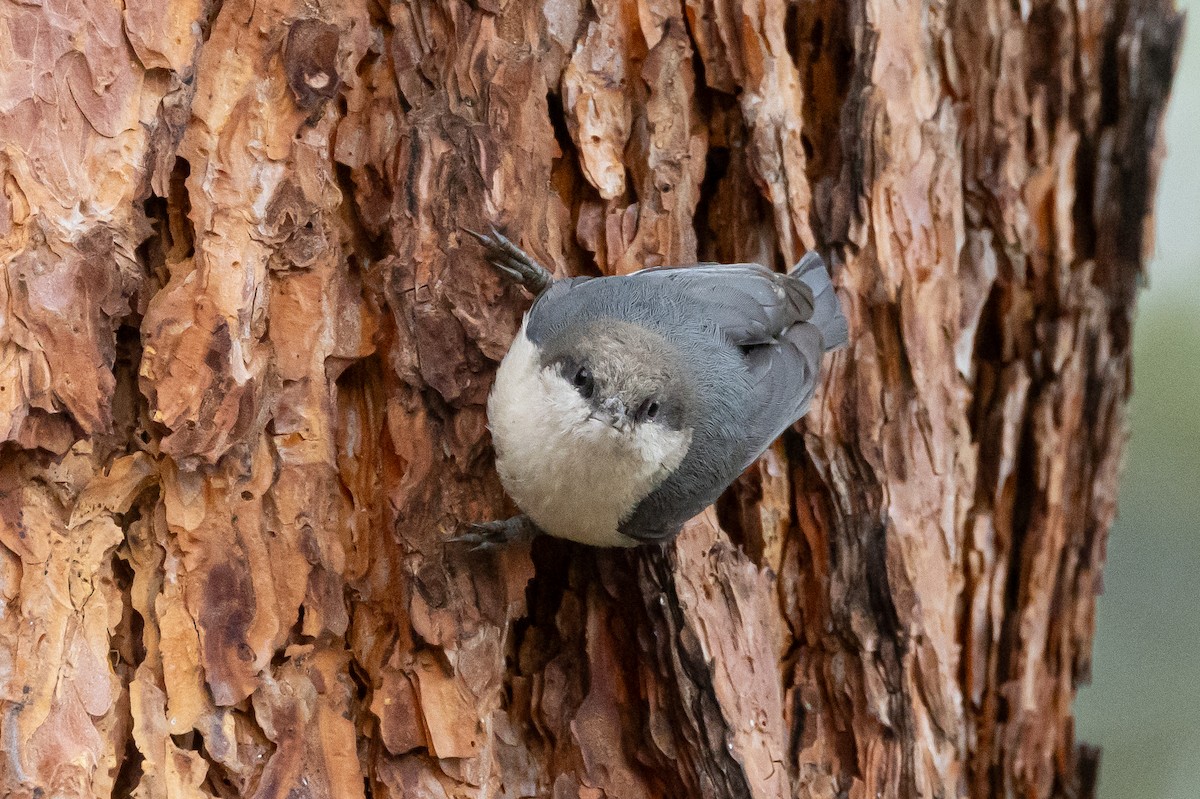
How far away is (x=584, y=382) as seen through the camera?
2068 millimetres

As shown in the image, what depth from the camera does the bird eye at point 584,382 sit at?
2.05 metres

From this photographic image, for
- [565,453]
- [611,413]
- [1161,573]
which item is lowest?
[565,453]

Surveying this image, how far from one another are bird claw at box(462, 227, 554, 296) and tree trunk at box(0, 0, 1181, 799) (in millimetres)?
42

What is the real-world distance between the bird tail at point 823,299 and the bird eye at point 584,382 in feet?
2.31

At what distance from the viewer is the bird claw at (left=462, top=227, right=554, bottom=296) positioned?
2.27 metres

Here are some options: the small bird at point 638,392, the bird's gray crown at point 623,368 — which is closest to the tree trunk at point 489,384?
the small bird at point 638,392

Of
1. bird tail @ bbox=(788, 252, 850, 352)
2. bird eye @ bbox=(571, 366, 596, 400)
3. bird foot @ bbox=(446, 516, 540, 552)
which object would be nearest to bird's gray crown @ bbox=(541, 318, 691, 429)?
bird eye @ bbox=(571, 366, 596, 400)

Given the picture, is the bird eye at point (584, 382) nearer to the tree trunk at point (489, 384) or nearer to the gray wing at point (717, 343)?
the gray wing at point (717, 343)

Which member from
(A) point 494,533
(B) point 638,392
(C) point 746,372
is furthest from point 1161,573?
(A) point 494,533

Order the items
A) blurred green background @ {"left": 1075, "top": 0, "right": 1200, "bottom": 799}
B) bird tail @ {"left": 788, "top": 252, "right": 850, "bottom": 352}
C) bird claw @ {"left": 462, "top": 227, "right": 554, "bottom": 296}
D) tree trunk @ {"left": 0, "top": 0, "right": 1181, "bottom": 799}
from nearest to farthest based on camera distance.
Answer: tree trunk @ {"left": 0, "top": 0, "right": 1181, "bottom": 799}, bird claw @ {"left": 462, "top": 227, "right": 554, "bottom": 296}, bird tail @ {"left": 788, "top": 252, "right": 850, "bottom": 352}, blurred green background @ {"left": 1075, "top": 0, "right": 1200, "bottom": 799}

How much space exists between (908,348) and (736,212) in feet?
1.87

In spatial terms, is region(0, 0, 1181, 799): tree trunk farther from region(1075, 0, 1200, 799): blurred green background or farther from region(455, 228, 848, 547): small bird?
region(1075, 0, 1200, 799): blurred green background

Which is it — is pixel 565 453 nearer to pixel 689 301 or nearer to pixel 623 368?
pixel 623 368

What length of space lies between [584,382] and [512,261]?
1.27ft
